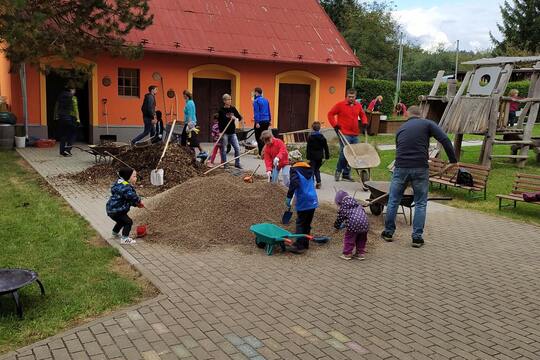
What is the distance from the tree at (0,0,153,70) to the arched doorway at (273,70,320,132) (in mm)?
7489

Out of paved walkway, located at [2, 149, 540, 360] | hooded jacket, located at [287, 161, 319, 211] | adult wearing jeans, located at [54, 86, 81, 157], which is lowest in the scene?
Result: paved walkway, located at [2, 149, 540, 360]

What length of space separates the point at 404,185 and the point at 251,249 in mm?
2539

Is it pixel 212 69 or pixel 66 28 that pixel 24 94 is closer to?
pixel 66 28

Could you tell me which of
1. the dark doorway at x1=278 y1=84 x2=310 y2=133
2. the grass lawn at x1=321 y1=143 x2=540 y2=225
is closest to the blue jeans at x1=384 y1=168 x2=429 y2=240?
the grass lawn at x1=321 y1=143 x2=540 y2=225

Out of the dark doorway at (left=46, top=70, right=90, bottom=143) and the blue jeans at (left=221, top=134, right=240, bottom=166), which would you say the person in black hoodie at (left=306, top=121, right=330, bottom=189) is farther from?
the dark doorway at (left=46, top=70, right=90, bottom=143)

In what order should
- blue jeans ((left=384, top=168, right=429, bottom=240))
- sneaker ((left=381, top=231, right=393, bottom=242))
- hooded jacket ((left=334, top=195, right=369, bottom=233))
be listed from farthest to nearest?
1. sneaker ((left=381, top=231, right=393, bottom=242))
2. blue jeans ((left=384, top=168, right=429, bottom=240))
3. hooded jacket ((left=334, top=195, right=369, bottom=233))

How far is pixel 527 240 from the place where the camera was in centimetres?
851

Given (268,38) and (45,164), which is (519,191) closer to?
(45,164)

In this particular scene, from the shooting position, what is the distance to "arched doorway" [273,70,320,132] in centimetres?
2170

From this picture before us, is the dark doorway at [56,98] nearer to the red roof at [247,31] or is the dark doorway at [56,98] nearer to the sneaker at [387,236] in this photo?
the red roof at [247,31]

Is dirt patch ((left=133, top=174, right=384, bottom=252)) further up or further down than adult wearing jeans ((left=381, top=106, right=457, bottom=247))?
further down

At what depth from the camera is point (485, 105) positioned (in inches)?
544

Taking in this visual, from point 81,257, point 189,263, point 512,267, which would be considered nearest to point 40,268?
point 81,257

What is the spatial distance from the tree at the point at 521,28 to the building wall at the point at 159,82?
1022 inches
